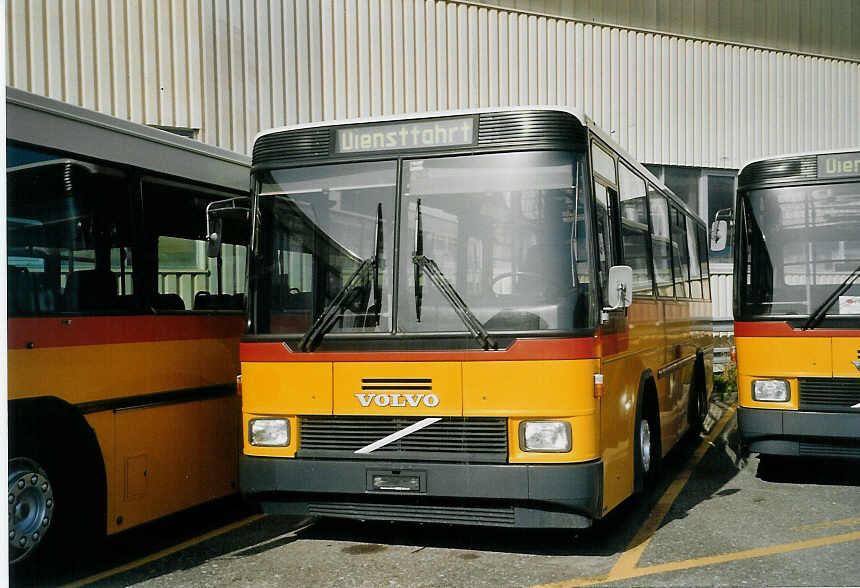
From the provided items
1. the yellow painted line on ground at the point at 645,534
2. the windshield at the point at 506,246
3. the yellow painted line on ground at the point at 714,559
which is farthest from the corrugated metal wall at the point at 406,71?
the yellow painted line on ground at the point at 714,559

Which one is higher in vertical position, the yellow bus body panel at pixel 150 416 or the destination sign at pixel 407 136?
the destination sign at pixel 407 136

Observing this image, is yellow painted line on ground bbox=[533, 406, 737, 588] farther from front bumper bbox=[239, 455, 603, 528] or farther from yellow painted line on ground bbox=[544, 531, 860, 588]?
front bumper bbox=[239, 455, 603, 528]

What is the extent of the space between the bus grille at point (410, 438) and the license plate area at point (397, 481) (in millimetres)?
99

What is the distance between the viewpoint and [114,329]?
21.4 feet

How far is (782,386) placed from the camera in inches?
340

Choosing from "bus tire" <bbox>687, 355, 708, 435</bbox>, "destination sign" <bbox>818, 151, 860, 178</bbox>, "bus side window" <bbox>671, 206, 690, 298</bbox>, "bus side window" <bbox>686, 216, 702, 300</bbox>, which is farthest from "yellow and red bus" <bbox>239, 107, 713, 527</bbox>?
"bus side window" <bbox>686, 216, 702, 300</bbox>

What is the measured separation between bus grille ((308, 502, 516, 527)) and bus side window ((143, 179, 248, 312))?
180cm

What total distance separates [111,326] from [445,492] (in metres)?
2.46

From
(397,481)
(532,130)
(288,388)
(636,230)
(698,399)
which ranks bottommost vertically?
(698,399)

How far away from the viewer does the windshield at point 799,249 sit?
8578 millimetres

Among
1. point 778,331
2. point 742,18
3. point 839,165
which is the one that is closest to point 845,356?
point 778,331

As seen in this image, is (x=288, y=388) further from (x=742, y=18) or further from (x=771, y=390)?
(x=742, y=18)

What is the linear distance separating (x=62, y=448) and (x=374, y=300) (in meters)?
2.19

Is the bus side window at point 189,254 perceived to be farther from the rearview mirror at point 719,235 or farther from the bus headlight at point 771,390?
the rearview mirror at point 719,235
